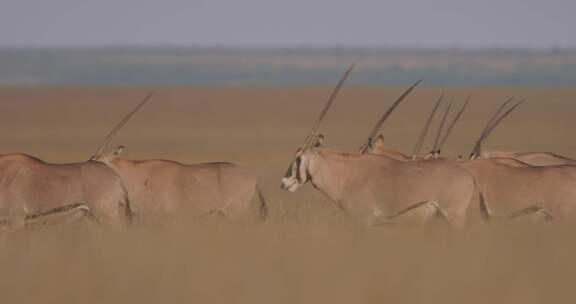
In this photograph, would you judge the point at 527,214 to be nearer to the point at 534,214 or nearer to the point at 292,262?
the point at 534,214

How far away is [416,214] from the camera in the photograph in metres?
12.8

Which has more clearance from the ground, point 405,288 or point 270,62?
point 270,62

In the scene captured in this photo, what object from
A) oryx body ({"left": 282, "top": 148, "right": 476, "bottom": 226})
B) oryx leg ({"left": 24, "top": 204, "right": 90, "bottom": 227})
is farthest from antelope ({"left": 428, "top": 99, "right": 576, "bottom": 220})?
oryx leg ({"left": 24, "top": 204, "right": 90, "bottom": 227})

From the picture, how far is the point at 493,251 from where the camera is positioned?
1111 centimetres

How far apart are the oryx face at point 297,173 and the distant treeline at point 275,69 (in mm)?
95043

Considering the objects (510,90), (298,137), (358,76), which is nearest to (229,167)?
(298,137)

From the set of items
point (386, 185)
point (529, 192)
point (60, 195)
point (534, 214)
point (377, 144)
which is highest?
point (377, 144)

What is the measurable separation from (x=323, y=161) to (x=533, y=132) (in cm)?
2891

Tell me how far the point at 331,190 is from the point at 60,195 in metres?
2.33

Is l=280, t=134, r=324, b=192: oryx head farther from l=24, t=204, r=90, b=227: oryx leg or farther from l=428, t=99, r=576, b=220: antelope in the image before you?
l=24, t=204, r=90, b=227: oryx leg

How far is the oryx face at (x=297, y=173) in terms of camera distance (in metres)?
13.4

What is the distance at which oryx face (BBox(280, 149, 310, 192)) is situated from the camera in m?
13.4

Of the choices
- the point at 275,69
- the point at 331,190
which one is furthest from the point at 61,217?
the point at 275,69

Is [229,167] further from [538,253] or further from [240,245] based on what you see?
[538,253]
